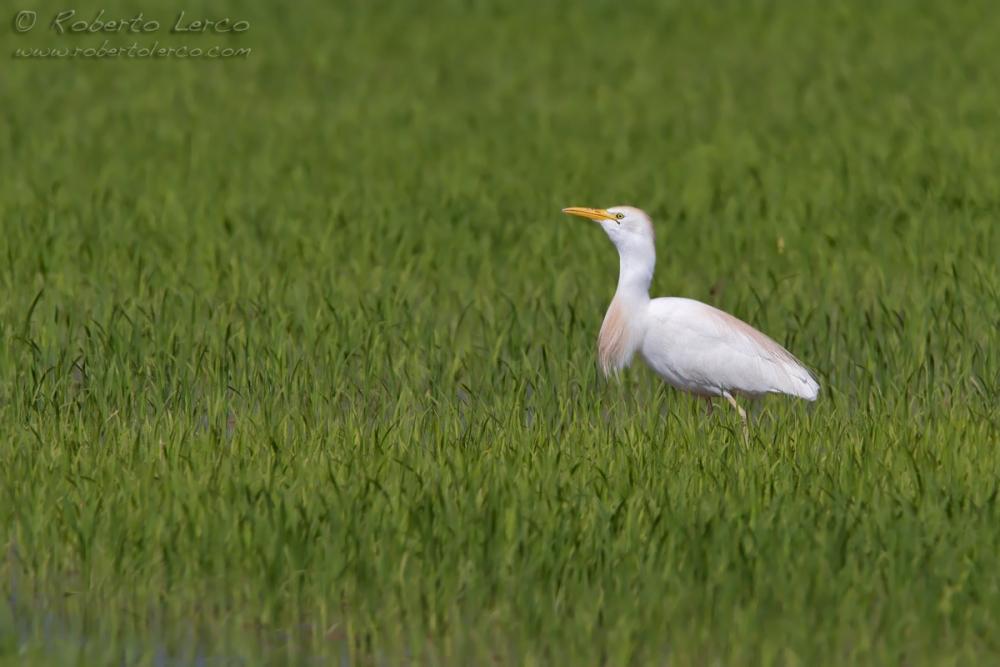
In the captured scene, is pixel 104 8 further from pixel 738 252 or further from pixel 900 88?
pixel 738 252

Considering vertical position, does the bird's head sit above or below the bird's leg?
above

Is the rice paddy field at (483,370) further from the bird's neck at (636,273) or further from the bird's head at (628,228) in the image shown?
the bird's head at (628,228)

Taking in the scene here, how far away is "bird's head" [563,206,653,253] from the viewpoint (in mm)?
7820

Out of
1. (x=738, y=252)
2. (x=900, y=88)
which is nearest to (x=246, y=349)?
(x=738, y=252)

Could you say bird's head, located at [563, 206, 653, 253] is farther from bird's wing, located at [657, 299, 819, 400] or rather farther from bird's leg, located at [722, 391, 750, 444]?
bird's leg, located at [722, 391, 750, 444]

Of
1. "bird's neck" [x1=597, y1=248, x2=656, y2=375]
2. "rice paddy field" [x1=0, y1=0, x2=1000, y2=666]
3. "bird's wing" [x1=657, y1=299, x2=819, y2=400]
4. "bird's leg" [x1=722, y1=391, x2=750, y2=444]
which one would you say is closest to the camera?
"rice paddy field" [x1=0, y1=0, x2=1000, y2=666]

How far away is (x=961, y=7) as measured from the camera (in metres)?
19.4

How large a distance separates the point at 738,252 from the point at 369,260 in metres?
2.14

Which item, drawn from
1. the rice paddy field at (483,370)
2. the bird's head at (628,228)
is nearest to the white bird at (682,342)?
→ the bird's head at (628,228)

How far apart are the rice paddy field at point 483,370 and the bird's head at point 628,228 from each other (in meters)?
0.58

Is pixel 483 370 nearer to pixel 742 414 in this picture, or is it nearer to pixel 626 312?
pixel 626 312

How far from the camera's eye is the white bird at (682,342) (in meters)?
7.51


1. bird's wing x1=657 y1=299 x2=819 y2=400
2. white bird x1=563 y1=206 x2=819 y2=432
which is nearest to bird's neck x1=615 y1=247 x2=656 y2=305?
white bird x1=563 y1=206 x2=819 y2=432

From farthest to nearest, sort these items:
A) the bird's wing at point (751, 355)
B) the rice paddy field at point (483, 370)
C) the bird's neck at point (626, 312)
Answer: the bird's neck at point (626, 312) < the bird's wing at point (751, 355) < the rice paddy field at point (483, 370)
